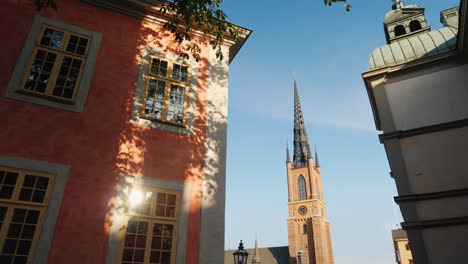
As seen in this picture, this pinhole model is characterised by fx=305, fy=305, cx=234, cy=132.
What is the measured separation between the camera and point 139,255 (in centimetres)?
636

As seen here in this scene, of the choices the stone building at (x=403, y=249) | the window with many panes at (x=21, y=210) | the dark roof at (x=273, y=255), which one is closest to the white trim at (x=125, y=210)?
the window with many panes at (x=21, y=210)

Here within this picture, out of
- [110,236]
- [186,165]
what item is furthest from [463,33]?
[110,236]

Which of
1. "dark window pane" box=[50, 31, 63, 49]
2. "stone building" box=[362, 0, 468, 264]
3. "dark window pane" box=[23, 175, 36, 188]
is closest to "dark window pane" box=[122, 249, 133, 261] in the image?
"dark window pane" box=[23, 175, 36, 188]

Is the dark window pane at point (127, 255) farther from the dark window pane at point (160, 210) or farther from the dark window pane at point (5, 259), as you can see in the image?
the dark window pane at point (5, 259)

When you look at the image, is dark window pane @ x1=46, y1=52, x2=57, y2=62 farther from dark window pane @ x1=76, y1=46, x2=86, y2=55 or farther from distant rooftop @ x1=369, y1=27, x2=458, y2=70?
distant rooftop @ x1=369, y1=27, x2=458, y2=70

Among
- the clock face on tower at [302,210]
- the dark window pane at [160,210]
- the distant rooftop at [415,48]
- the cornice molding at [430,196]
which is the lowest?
the dark window pane at [160,210]

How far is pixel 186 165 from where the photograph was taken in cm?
775

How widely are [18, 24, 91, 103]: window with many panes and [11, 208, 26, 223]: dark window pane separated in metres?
2.52

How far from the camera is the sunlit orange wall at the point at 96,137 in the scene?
6.21 meters

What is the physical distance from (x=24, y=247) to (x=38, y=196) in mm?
962

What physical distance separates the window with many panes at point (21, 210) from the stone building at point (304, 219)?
6121 centimetres

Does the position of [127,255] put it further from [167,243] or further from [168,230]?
[168,230]

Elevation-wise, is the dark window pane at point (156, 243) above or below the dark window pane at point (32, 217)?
below

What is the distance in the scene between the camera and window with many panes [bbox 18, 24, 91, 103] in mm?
6938
